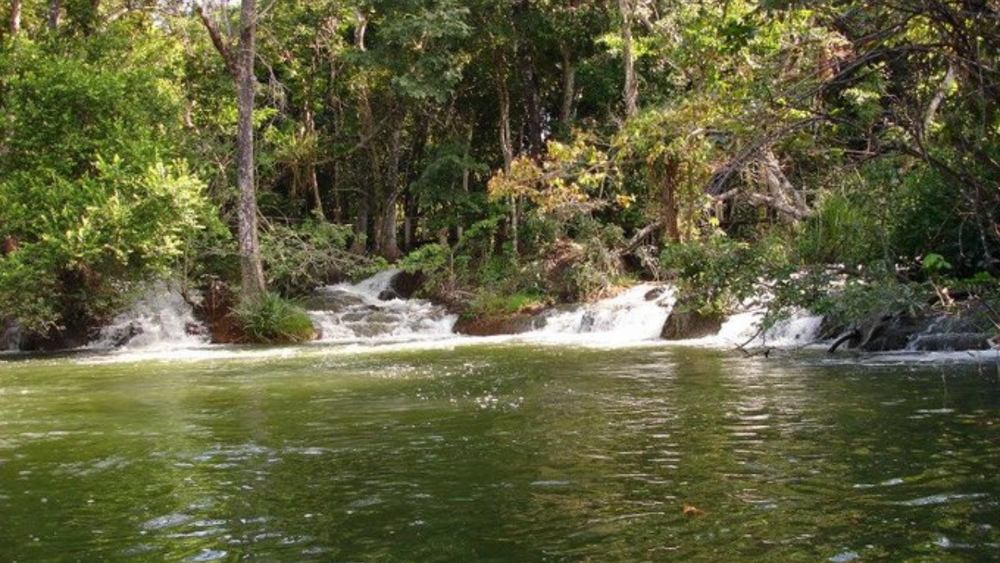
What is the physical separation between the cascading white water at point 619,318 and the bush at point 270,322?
6.05m

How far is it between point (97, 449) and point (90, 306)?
17955mm

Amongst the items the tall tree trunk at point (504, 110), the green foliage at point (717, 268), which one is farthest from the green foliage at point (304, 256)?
the green foliage at point (717, 268)

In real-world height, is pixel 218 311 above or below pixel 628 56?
below

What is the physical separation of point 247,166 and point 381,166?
1115cm

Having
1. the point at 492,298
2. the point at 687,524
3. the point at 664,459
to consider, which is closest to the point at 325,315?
the point at 492,298

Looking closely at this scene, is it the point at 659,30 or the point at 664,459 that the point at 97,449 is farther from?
the point at 659,30

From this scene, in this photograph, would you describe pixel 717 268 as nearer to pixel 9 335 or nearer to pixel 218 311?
pixel 218 311

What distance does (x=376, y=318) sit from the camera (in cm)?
2819

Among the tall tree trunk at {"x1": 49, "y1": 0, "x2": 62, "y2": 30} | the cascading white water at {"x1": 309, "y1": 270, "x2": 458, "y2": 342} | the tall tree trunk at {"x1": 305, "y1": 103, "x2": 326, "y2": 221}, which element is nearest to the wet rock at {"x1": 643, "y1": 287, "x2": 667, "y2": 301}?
the cascading white water at {"x1": 309, "y1": 270, "x2": 458, "y2": 342}

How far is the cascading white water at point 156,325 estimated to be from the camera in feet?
88.9

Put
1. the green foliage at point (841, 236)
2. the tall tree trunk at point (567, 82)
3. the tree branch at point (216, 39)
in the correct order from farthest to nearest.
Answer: the tall tree trunk at point (567, 82), the tree branch at point (216, 39), the green foliage at point (841, 236)

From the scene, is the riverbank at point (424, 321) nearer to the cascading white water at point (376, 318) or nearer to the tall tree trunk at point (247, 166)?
the cascading white water at point (376, 318)

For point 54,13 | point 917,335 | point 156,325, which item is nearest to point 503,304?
point 156,325

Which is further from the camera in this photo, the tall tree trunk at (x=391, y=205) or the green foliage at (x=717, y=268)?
the tall tree trunk at (x=391, y=205)
